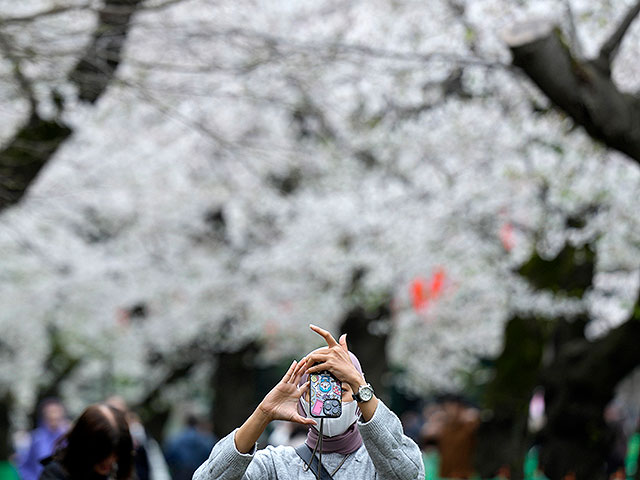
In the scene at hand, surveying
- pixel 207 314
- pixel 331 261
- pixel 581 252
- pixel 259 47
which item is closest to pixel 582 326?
pixel 581 252

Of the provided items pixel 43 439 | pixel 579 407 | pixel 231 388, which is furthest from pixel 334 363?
pixel 231 388

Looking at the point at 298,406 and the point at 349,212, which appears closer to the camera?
the point at 298,406

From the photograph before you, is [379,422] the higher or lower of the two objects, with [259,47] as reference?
higher

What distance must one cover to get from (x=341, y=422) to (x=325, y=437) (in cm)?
7

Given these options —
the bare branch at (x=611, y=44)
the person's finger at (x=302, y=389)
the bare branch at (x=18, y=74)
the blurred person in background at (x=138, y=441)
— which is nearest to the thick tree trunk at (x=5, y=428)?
the blurred person in background at (x=138, y=441)

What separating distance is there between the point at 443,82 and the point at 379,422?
343 inches

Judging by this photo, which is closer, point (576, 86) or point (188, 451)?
point (576, 86)

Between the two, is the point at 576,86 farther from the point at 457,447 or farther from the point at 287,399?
the point at 457,447

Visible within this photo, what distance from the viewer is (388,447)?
332 centimetres

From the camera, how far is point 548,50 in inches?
249

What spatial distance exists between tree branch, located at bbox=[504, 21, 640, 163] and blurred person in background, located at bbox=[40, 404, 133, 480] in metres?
3.13

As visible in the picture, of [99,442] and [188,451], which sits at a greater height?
[99,442]

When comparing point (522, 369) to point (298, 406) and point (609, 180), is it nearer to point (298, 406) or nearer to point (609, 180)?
point (609, 180)

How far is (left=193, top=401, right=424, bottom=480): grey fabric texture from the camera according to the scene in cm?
330
